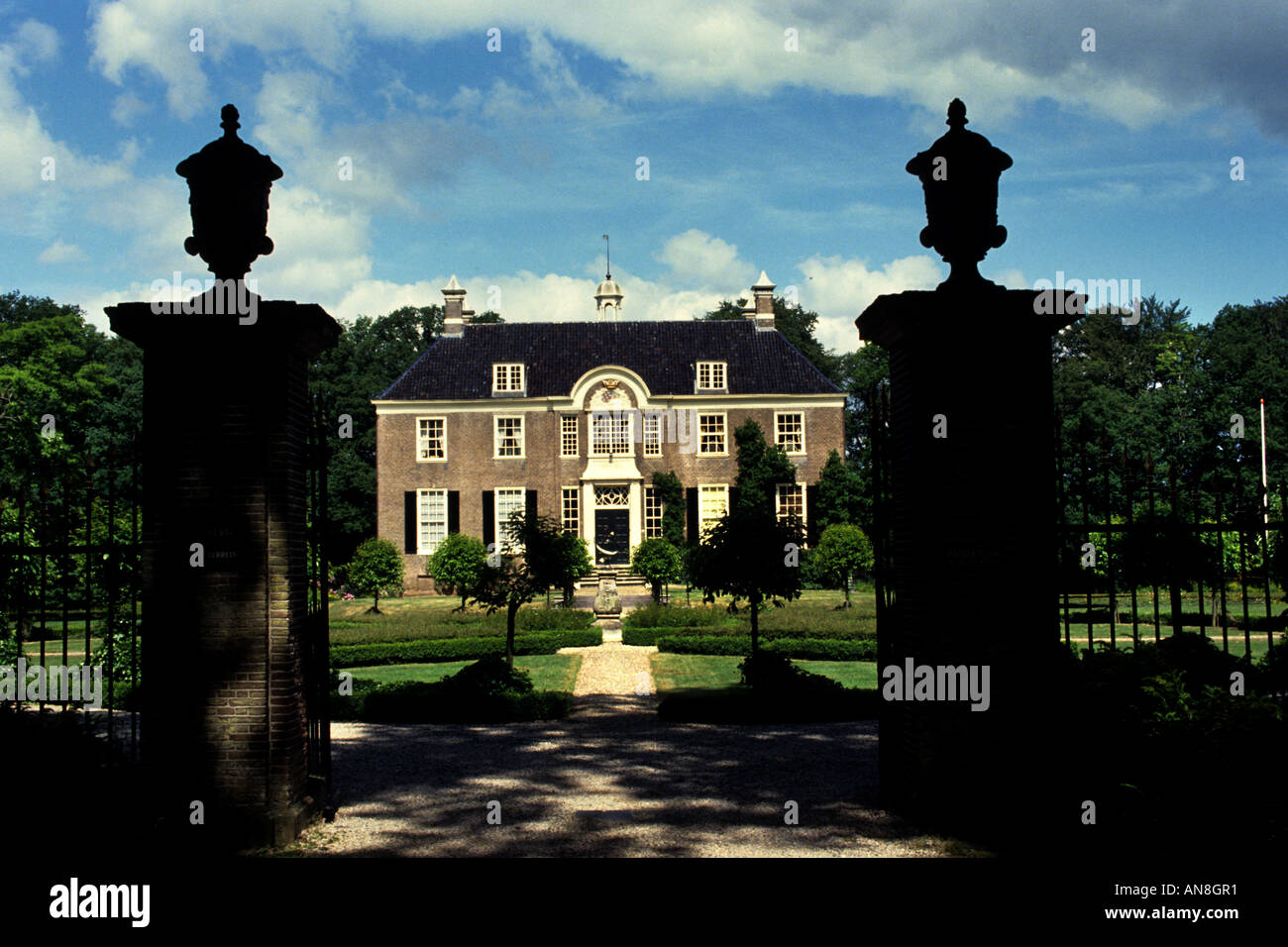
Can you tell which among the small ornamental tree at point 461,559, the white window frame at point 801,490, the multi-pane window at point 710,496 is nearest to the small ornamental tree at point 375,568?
the small ornamental tree at point 461,559

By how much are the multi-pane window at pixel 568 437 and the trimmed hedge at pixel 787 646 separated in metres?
15.6

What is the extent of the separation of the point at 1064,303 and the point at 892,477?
153cm

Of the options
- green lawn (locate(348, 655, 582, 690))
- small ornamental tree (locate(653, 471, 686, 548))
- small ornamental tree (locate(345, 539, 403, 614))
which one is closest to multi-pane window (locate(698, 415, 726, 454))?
small ornamental tree (locate(653, 471, 686, 548))

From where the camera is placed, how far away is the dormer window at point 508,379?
33750 millimetres

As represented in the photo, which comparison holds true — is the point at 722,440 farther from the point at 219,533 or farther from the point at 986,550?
the point at 219,533

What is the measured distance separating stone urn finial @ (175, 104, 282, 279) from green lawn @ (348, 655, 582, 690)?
27.9ft

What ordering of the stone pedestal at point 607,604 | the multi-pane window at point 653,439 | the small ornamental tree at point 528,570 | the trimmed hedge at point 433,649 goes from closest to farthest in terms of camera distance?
the small ornamental tree at point 528,570, the trimmed hedge at point 433,649, the stone pedestal at point 607,604, the multi-pane window at point 653,439

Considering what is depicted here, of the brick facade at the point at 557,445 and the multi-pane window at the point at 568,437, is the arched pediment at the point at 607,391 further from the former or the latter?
the multi-pane window at the point at 568,437

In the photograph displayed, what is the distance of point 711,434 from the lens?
33500 mm

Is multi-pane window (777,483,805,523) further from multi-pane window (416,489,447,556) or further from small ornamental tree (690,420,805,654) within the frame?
small ornamental tree (690,420,805,654)

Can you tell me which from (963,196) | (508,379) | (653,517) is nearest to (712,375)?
(653,517)

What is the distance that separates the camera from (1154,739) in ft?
17.9

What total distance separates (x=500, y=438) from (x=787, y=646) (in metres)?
18.3

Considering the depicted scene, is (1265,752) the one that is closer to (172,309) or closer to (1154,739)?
(1154,739)
